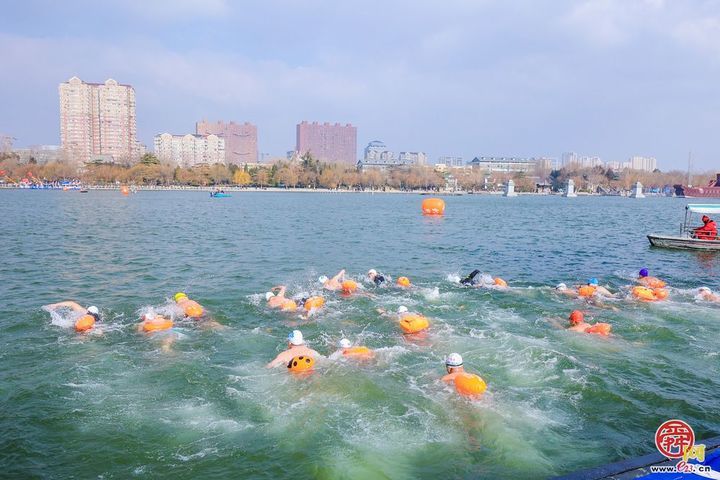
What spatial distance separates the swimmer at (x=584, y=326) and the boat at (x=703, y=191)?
169 metres

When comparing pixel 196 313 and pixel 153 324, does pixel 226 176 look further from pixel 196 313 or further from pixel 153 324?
pixel 153 324

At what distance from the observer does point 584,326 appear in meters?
Answer: 15.2

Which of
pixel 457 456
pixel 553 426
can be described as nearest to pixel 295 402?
pixel 457 456

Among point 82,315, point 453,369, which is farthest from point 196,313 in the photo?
point 453,369

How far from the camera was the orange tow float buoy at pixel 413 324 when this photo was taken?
14773mm

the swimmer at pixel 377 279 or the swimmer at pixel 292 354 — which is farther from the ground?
the swimmer at pixel 377 279

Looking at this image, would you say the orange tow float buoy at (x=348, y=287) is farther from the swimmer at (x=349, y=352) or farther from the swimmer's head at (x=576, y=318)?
the swimmer's head at (x=576, y=318)

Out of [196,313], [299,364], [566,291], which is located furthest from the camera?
[566,291]

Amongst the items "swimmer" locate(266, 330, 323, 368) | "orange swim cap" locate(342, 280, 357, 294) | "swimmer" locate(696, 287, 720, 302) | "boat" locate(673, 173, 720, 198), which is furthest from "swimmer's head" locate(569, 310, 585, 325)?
"boat" locate(673, 173, 720, 198)

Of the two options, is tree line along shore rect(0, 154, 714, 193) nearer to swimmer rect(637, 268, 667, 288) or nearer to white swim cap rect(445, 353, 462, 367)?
swimmer rect(637, 268, 667, 288)

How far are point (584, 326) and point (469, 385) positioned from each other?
6398mm

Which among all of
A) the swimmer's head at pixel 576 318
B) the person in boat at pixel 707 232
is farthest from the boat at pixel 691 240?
the swimmer's head at pixel 576 318

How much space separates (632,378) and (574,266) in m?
17.1

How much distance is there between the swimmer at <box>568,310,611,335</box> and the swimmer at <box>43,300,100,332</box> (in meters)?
14.3
